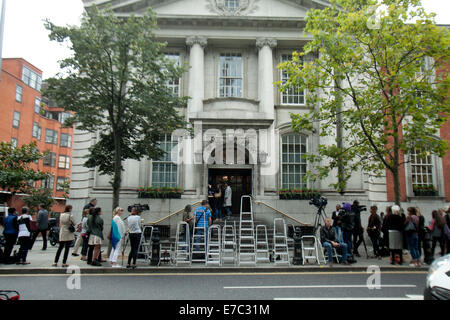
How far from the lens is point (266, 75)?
20.5m

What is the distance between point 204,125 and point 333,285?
13.0 m

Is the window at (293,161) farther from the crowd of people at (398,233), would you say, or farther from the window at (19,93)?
the window at (19,93)

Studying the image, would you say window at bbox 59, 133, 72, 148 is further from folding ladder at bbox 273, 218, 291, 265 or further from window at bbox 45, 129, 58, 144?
folding ladder at bbox 273, 218, 291, 265

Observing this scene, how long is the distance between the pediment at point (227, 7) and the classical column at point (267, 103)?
1905mm

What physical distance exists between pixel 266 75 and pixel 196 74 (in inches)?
165

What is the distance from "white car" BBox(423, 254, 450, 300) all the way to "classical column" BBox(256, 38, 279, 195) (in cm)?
1507

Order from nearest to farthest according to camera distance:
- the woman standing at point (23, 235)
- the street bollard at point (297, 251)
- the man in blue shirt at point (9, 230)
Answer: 1. the street bollard at point (297, 251)
2. the man in blue shirt at point (9, 230)
3. the woman standing at point (23, 235)

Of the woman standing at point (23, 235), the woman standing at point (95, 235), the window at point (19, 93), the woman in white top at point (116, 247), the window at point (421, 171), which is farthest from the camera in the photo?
the window at point (19, 93)

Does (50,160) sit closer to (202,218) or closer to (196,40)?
(196,40)

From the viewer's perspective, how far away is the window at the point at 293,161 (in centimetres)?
2033

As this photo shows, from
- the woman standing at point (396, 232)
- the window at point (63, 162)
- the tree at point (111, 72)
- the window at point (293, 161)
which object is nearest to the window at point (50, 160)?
the window at point (63, 162)

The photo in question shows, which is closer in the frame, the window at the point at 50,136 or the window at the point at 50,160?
the window at the point at 50,160
